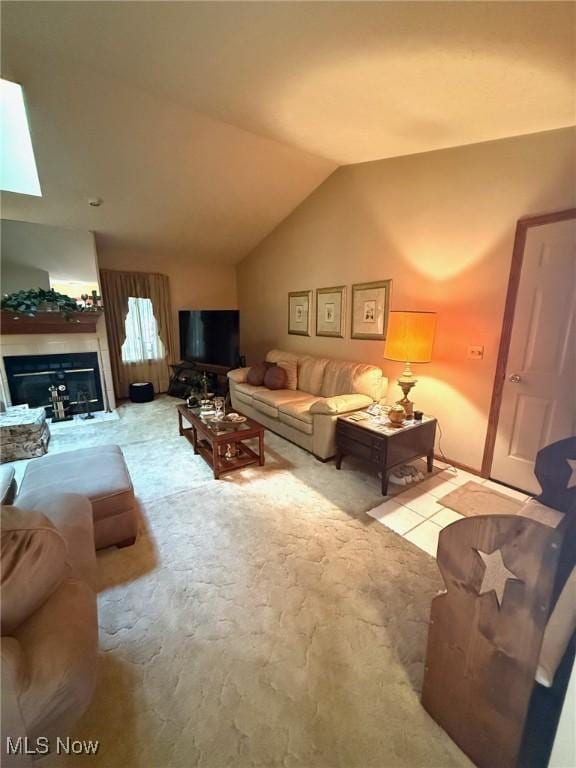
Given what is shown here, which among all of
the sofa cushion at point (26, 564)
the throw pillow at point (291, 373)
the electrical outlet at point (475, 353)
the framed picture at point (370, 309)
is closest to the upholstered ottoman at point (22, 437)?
the throw pillow at point (291, 373)

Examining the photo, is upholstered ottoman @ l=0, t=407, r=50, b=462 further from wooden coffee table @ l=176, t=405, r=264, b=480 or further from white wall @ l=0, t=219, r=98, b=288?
white wall @ l=0, t=219, r=98, b=288

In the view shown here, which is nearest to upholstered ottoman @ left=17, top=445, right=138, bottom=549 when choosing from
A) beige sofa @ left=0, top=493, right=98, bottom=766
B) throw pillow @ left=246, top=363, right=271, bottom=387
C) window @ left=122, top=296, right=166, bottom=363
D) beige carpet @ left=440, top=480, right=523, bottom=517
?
beige sofa @ left=0, top=493, right=98, bottom=766

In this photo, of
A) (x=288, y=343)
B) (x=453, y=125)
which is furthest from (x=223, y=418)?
(x=453, y=125)

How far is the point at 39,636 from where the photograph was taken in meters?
0.80

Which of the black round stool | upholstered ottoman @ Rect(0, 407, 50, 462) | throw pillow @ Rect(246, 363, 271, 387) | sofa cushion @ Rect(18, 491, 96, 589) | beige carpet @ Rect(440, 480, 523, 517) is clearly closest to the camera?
sofa cushion @ Rect(18, 491, 96, 589)

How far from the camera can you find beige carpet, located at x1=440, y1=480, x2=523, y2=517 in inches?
88.8

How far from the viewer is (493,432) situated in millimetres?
2604

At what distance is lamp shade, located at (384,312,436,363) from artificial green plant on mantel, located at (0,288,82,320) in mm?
4099

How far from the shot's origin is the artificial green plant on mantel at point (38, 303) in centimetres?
375

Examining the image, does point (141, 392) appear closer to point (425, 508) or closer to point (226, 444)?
point (226, 444)

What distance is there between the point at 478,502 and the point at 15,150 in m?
5.49

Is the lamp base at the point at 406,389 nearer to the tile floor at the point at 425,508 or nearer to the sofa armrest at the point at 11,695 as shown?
the tile floor at the point at 425,508

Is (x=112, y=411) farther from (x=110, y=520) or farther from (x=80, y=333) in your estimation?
(x=110, y=520)

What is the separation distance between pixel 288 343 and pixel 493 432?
3.05 m
